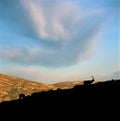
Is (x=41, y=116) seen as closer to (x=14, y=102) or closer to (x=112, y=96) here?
(x=14, y=102)

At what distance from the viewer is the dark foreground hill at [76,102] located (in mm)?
15117

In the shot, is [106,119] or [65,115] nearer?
[106,119]

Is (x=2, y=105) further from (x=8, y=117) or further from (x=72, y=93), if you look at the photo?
(x=72, y=93)

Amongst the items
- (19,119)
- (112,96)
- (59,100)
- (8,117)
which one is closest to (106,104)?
(112,96)

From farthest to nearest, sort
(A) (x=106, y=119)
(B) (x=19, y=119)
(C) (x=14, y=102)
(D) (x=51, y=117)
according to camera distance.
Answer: (C) (x=14, y=102) < (B) (x=19, y=119) < (D) (x=51, y=117) < (A) (x=106, y=119)

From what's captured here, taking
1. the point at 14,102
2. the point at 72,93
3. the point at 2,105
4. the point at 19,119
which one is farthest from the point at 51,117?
the point at 2,105

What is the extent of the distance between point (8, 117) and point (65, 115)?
27.4 ft

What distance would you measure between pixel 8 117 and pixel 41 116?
5.49 metres

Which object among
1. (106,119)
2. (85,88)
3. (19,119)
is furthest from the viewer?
(19,119)

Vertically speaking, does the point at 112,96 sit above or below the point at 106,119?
above

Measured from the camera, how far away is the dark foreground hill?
15117 millimetres

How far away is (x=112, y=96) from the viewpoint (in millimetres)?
15047

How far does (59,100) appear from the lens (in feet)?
63.2

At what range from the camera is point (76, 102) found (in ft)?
57.8
